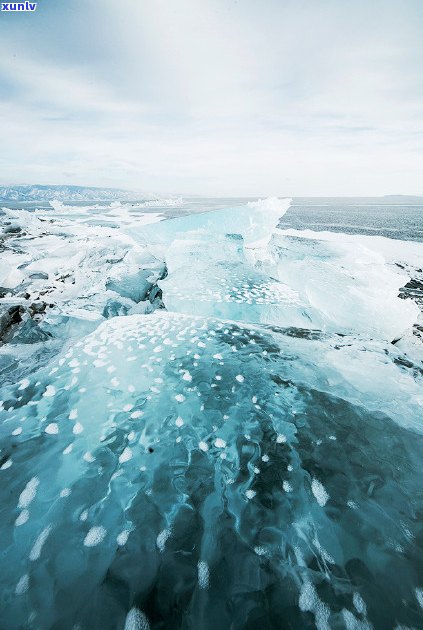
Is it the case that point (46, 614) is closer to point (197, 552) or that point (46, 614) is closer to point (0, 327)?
point (197, 552)

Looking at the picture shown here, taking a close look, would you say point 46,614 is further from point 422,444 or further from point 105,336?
point 105,336

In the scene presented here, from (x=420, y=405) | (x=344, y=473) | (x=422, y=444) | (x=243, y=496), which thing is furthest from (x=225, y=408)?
(x=420, y=405)

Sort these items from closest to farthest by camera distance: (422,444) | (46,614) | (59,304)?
1. (46,614)
2. (422,444)
3. (59,304)

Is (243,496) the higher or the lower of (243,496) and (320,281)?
the lower

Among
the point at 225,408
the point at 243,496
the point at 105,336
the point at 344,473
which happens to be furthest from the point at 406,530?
the point at 105,336

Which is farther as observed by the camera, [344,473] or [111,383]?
[111,383]

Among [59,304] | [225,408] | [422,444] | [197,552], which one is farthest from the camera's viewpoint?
[59,304]
